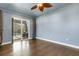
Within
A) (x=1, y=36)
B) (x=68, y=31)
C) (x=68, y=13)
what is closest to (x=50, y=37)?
(x=68, y=31)

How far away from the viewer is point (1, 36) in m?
4.71

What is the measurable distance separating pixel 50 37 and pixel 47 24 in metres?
0.86

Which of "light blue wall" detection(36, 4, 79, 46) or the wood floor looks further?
"light blue wall" detection(36, 4, 79, 46)

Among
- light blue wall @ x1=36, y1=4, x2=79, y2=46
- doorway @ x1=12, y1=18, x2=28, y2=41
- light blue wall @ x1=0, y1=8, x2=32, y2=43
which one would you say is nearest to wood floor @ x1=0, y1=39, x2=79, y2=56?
light blue wall @ x1=36, y1=4, x2=79, y2=46

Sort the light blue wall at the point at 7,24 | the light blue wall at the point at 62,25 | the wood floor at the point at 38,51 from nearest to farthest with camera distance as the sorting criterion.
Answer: the wood floor at the point at 38,51 < the light blue wall at the point at 62,25 < the light blue wall at the point at 7,24

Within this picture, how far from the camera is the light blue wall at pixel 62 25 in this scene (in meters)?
4.18

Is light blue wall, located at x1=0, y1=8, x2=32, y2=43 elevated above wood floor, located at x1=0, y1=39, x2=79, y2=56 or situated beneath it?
elevated above

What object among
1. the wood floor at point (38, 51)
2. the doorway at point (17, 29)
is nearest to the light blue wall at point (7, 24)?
the doorway at point (17, 29)

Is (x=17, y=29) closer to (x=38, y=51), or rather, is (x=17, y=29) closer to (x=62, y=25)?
(x=38, y=51)

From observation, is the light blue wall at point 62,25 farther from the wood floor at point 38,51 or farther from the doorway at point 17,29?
the doorway at point 17,29

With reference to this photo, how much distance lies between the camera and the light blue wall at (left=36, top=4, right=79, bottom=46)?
4.18 metres

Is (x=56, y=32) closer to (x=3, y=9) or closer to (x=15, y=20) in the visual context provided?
(x=15, y=20)

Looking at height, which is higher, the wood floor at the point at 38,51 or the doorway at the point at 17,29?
the doorway at the point at 17,29

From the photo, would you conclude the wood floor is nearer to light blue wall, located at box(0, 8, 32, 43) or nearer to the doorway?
the doorway
